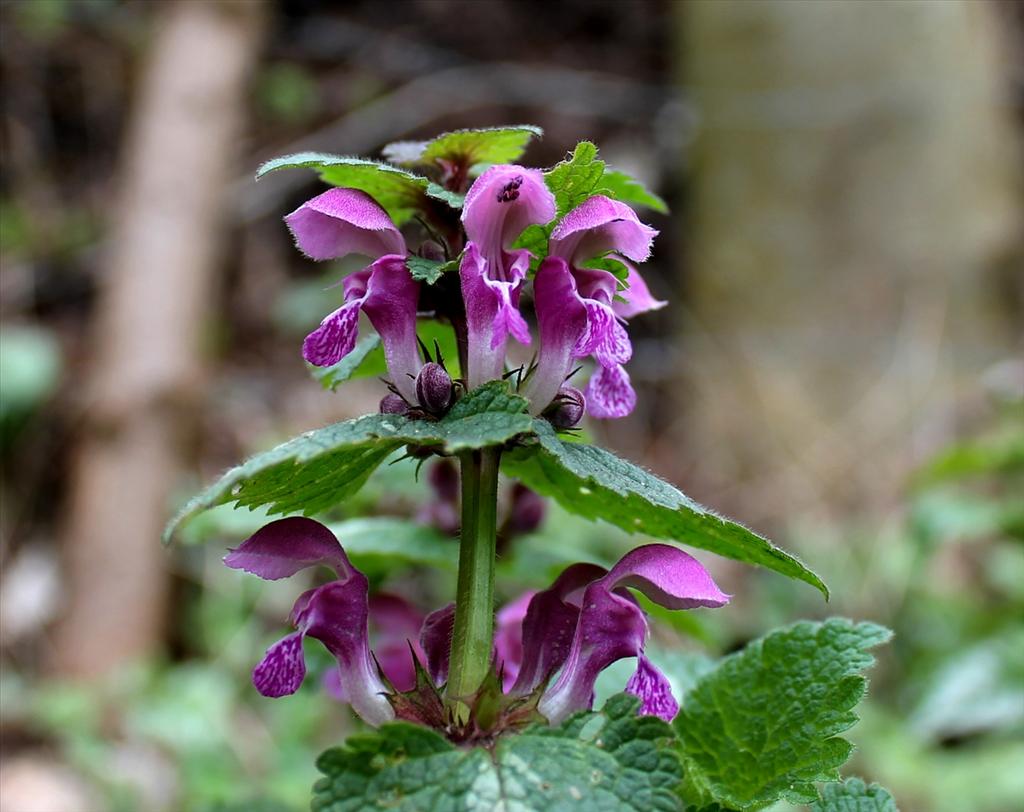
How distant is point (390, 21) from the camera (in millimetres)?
6973

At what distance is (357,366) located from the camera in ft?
3.67

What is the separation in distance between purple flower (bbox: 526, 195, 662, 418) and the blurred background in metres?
1.08

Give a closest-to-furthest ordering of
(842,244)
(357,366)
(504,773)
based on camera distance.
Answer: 1. (504,773)
2. (357,366)
3. (842,244)

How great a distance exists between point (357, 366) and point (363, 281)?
157 mm

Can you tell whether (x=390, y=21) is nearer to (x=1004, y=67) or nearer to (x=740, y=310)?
(x=740, y=310)

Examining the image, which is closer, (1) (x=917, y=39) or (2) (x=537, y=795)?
(2) (x=537, y=795)

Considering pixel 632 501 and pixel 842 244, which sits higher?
pixel 842 244

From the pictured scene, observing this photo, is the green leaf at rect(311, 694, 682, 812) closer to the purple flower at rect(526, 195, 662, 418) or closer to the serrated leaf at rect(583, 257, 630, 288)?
the purple flower at rect(526, 195, 662, 418)

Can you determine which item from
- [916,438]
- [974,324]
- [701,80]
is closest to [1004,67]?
[701,80]

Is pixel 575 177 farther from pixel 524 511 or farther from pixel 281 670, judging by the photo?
A: pixel 524 511

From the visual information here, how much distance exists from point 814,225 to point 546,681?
14.7 ft

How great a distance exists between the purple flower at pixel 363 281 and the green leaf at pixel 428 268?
0.02 meters

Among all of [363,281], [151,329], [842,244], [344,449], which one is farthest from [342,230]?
[842,244]

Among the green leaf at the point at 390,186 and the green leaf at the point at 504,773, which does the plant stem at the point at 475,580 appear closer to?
the green leaf at the point at 504,773
